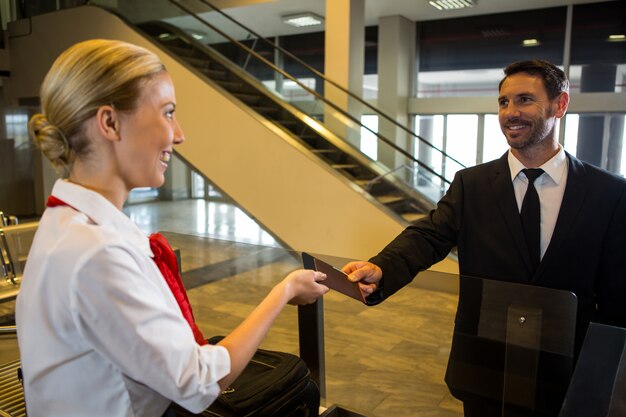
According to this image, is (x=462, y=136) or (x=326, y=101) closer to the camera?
(x=326, y=101)

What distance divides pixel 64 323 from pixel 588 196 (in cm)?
165

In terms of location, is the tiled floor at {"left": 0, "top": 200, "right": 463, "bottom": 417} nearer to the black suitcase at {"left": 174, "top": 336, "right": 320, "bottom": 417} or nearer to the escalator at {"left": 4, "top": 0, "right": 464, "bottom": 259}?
the black suitcase at {"left": 174, "top": 336, "right": 320, "bottom": 417}

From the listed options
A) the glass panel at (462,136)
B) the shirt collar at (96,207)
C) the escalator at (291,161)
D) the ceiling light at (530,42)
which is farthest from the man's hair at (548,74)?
the ceiling light at (530,42)

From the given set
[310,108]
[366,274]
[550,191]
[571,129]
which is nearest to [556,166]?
[550,191]

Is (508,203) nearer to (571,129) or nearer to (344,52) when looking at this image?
(344,52)

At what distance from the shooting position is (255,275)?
497 cm

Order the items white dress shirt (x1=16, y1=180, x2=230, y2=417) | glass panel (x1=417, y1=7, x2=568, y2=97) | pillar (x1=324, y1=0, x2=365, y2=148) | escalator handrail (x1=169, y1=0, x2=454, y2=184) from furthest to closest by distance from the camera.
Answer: glass panel (x1=417, y1=7, x2=568, y2=97) → pillar (x1=324, y1=0, x2=365, y2=148) → escalator handrail (x1=169, y1=0, x2=454, y2=184) → white dress shirt (x1=16, y1=180, x2=230, y2=417)

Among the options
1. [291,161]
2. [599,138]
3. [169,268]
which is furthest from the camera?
[599,138]

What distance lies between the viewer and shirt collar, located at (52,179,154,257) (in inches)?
37.2

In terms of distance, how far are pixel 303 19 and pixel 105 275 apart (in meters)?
9.79

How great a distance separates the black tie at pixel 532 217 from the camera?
181 centimetres

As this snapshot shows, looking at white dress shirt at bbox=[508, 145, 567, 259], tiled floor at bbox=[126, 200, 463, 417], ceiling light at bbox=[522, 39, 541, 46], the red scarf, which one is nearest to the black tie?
white dress shirt at bbox=[508, 145, 567, 259]

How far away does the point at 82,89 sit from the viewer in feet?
3.11

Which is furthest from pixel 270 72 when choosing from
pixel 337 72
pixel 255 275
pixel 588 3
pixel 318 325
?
pixel 318 325
